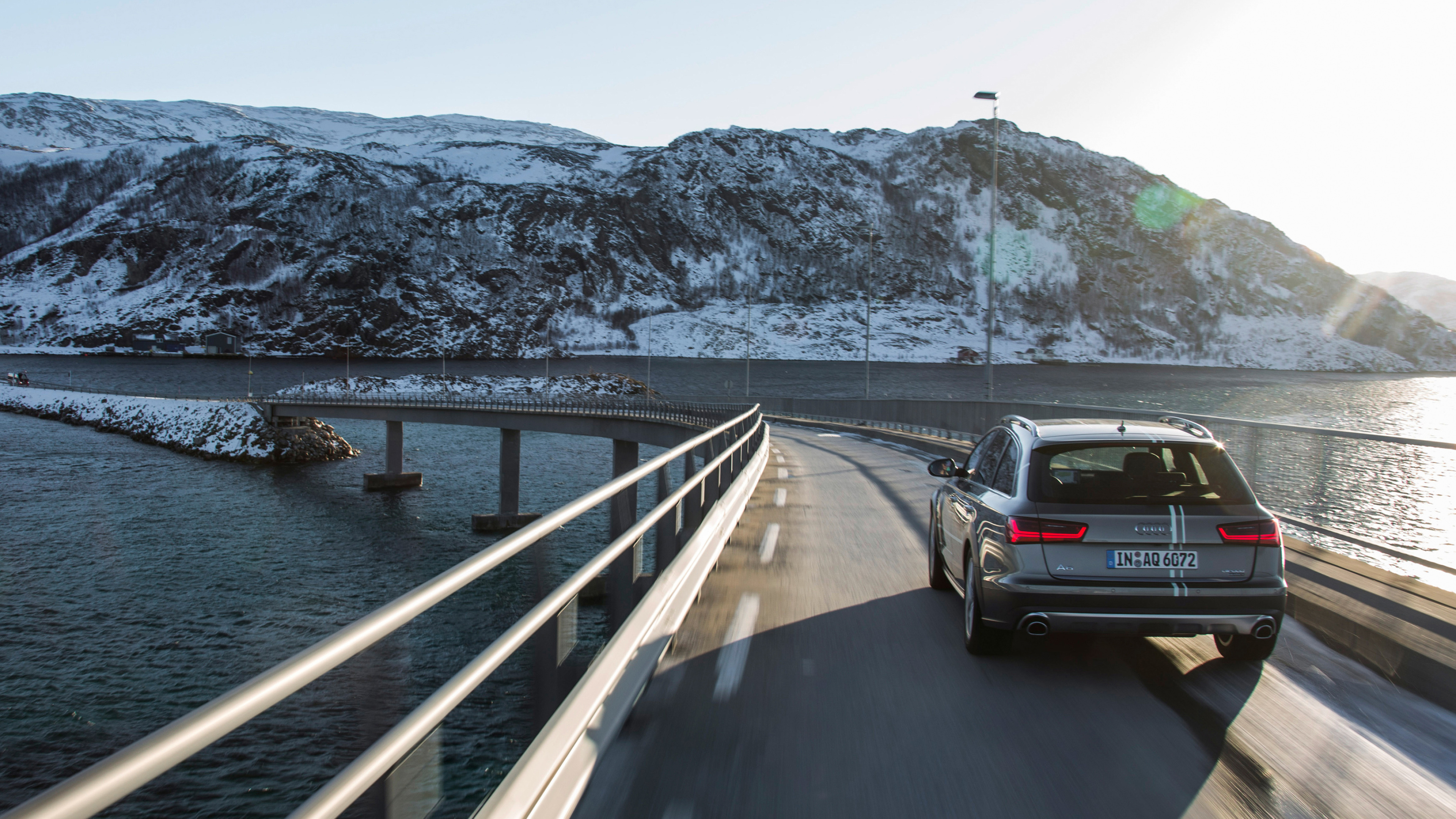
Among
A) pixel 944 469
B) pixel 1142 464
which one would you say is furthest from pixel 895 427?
pixel 1142 464

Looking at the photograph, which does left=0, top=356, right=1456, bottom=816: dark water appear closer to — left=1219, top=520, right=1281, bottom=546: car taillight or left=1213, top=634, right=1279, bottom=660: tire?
left=1213, top=634, right=1279, bottom=660: tire

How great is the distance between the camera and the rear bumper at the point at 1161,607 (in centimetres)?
463

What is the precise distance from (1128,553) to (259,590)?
90.7ft

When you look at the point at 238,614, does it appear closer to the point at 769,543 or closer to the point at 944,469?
the point at 769,543

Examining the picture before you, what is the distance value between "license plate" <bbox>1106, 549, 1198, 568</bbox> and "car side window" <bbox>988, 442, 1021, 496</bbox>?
651 millimetres

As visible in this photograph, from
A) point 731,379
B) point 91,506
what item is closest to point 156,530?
point 91,506

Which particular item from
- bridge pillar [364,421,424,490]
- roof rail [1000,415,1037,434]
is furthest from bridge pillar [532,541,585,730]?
bridge pillar [364,421,424,490]

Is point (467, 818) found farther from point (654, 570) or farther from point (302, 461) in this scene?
point (302, 461)

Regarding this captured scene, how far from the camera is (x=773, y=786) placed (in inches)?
137

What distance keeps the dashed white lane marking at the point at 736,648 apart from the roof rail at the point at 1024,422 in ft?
7.07

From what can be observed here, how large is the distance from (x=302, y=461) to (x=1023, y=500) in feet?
213

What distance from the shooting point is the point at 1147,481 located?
5.24 m

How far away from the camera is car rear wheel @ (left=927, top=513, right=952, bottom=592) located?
707cm

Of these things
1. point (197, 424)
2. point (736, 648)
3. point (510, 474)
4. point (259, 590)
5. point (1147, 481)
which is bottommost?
point (259, 590)
